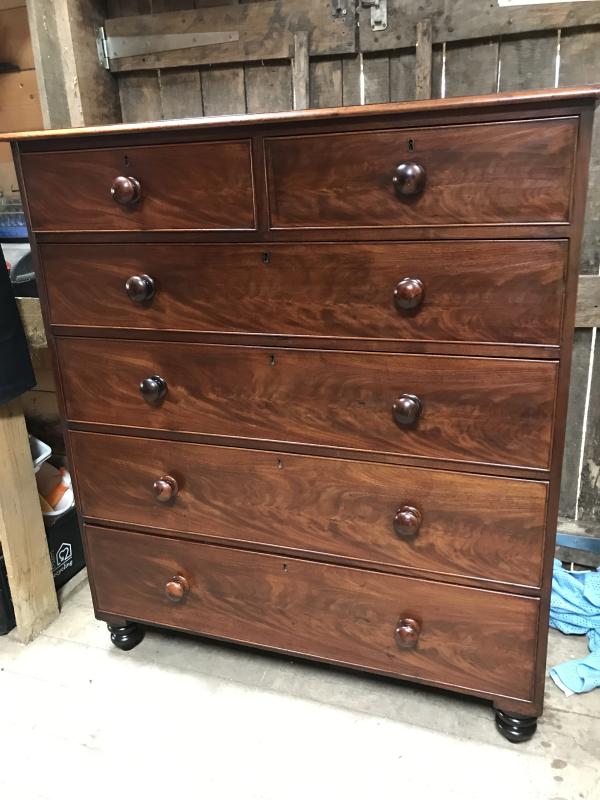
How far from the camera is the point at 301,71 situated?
1.66m

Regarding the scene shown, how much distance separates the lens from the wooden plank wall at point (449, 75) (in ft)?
4.98

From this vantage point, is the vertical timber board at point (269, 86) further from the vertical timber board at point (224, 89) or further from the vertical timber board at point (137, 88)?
the vertical timber board at point (137, 88)

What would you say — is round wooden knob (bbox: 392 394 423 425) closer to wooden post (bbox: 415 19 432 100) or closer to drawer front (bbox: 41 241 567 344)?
drawer front (bbox: 41 241 567 344)

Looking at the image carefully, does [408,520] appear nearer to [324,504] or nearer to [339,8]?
[324,504]

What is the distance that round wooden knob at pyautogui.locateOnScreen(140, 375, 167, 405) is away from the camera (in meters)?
1.35

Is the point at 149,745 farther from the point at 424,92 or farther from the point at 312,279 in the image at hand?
the point at 424,92

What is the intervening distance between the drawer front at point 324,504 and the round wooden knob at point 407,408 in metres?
0.11

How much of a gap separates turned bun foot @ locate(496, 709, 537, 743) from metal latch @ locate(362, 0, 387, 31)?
1584 mm

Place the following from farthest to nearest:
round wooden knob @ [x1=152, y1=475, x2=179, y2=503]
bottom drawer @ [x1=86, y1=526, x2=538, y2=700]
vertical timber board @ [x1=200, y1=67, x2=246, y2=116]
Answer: vertical timber board @ [x1=200, y1=67, x2=246, y2=116] → round wooden knob @ [x1=152, y1=475, x2=179, y2=503] → bottom drawer @ [x1=86, y1=526, x2=538, y2=700]

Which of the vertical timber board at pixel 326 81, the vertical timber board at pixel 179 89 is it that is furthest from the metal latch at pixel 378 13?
the vertical timber board at pixel 179 89

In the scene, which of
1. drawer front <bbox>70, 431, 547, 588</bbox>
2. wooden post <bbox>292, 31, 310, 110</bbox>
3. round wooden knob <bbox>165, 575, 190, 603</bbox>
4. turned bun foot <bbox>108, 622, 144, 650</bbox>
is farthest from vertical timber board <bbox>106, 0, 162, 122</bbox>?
turned bun foot <bbox>108, 622, 144, 650</bbox>

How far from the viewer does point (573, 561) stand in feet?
6.08

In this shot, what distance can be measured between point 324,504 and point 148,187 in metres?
0.71

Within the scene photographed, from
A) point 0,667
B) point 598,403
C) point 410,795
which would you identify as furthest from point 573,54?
point 0,667
